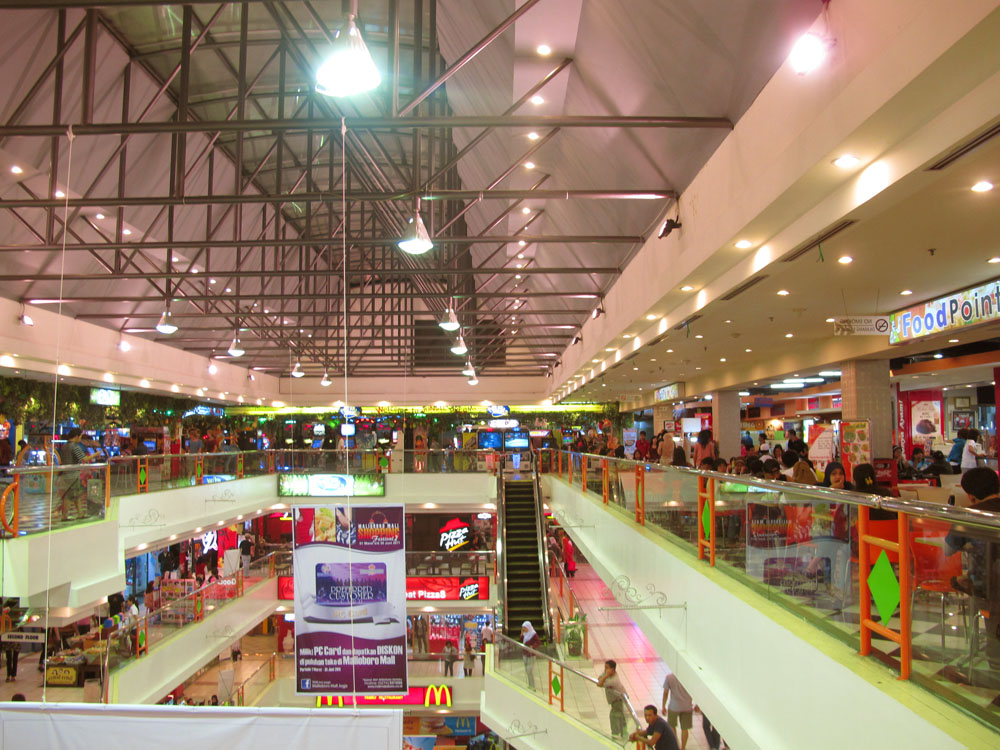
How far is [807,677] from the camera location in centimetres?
380

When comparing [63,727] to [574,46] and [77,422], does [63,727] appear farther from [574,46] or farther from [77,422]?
[77,422]

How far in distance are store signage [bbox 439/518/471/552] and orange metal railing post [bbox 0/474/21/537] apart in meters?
18.6

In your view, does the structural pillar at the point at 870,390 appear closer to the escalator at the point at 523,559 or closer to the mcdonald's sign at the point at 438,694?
the escalator at the point at 523,559

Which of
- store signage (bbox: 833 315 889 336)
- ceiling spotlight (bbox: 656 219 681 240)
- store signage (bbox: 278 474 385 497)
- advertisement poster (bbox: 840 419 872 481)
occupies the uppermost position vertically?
ceiling spotlight (bbox: 656 219 681 240)

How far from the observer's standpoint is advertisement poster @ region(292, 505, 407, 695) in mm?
6473

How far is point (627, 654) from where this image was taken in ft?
52.7

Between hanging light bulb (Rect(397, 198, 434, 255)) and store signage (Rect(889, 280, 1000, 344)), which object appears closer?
hanging light bulb (Rect(397, 198, 434, 255))

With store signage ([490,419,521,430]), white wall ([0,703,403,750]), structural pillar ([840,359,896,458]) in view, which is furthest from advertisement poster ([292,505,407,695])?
store signage ([490,419,521,430])

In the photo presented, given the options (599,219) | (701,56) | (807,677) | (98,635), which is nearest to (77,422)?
(98,635)

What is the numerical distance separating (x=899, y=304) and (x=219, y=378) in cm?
2288

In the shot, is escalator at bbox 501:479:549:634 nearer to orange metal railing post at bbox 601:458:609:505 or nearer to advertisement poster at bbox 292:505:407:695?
orange metal railing post at bbox 601:458:609:505

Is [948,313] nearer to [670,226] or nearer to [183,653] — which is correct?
[670,226]

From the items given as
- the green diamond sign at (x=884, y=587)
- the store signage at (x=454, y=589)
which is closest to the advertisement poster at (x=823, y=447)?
the green diamond sign at (x=884, y=587)

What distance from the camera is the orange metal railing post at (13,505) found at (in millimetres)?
8570
